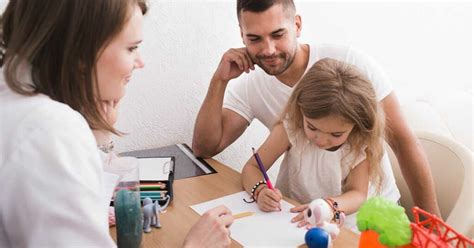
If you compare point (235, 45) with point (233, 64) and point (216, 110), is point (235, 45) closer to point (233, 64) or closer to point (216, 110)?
point (233, 64)

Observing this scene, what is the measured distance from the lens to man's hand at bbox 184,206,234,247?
2.96ft

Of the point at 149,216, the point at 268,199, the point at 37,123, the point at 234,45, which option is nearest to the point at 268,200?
the point at 268,199

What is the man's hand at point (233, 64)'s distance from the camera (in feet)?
5.03

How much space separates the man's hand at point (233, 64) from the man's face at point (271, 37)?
3cm

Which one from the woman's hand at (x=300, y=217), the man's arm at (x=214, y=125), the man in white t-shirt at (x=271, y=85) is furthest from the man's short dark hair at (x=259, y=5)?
the woman's hand at (x=300, y=217)

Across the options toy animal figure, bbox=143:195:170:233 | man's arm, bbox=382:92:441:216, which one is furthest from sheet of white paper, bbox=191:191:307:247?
man's arm, bbox=382:92:441:216

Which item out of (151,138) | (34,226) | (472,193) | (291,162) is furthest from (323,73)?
(34,226)

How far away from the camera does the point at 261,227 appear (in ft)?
3.31

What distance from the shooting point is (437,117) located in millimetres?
1725

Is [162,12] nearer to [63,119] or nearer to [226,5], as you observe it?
[226,5]

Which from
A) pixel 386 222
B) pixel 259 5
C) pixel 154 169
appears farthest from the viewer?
pixel 259 5

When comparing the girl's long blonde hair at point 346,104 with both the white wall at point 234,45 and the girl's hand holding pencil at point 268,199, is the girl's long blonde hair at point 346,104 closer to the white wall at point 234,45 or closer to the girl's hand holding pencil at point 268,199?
the girl's hand holding pencil at point 268,199

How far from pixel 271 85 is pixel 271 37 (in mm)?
175

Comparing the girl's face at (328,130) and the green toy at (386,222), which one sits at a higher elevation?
the green toy at (386,222)
